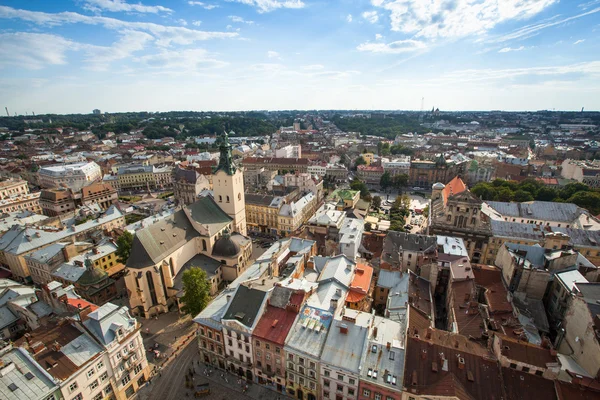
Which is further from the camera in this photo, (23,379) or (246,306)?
(246,306)

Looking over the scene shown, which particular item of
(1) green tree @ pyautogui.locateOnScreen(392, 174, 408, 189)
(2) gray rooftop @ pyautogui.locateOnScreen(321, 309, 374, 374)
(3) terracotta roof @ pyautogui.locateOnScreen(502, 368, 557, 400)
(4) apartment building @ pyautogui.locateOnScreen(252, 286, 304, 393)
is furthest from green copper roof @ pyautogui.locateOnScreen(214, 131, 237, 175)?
(1) green tree @ pyautogui.locateOnScreen(392, 174, 408, 189)

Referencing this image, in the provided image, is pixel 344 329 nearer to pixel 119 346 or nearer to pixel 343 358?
pixel 343 358

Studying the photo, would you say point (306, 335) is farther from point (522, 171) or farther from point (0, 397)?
point (522, 171)

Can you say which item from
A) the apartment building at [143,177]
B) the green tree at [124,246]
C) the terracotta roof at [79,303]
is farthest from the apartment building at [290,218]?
the apartment building at [143,177]

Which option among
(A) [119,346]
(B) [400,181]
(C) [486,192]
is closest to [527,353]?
(A) [119,346]

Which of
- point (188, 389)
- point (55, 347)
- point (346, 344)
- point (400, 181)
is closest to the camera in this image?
point (55, 347)

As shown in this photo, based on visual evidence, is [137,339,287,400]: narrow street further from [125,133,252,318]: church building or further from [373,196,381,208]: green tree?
[373,196,381,208]: green tree
